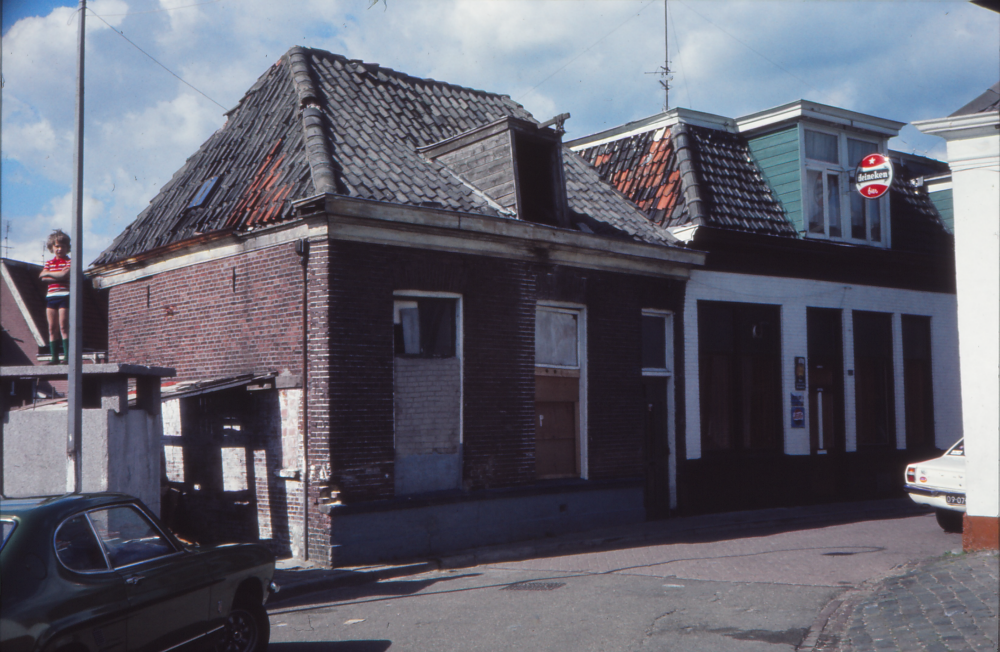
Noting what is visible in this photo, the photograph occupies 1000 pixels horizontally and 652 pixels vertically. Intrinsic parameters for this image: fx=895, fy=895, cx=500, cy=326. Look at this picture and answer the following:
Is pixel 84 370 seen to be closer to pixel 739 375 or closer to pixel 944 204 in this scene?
pixel 739 375

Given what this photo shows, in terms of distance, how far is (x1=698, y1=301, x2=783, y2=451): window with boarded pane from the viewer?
53.2ft

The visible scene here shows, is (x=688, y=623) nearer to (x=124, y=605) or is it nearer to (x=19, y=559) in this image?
(x=124, y=605)

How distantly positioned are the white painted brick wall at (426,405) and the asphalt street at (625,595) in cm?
165

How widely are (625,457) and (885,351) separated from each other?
→ 758 centimetres

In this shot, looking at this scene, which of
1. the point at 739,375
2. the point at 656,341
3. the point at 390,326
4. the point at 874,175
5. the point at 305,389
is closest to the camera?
the point at 305,389

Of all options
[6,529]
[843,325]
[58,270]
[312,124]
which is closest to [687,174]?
[843,325]

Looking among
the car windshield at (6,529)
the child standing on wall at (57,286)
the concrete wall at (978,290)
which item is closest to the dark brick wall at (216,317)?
the child standing on wall at (57,286)

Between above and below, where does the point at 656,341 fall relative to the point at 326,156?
below

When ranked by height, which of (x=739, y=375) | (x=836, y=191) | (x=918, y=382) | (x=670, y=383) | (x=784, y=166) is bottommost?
(x=918, y=382)

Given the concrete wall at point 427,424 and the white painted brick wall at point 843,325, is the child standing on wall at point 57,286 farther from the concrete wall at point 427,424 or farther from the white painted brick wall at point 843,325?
the white painted brick wall at point 843,325

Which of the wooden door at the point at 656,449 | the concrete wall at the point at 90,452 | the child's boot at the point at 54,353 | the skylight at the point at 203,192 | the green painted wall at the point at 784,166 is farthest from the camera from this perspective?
the green painted wall at the point at 784,166

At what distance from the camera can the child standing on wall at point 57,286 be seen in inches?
464

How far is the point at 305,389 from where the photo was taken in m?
11.5

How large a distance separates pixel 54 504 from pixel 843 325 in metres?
15.7
